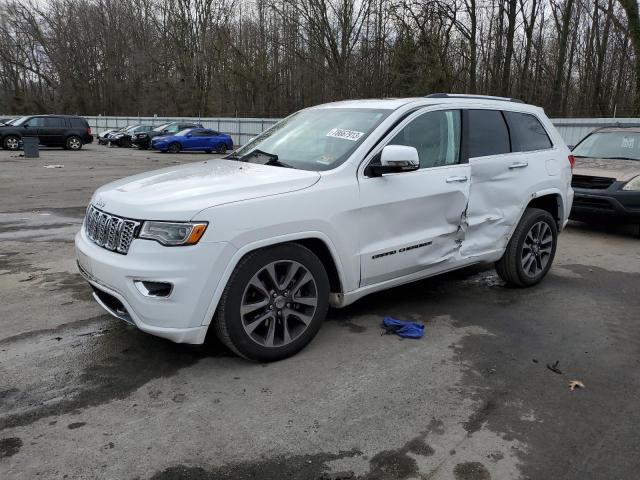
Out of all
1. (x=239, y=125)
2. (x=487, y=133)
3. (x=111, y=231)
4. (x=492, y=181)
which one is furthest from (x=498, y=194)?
(x=239, y=125)

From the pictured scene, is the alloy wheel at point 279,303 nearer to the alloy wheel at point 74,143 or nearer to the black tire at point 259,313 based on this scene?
the black tire at point 259,313

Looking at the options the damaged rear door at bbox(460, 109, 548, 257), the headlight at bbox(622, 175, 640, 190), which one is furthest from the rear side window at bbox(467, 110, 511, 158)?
the headlight at bbox(622, 175, 640, 190)

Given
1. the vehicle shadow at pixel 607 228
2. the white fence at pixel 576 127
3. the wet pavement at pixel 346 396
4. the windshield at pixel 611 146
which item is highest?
the white fence at pixel 576 127

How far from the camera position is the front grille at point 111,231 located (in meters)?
3.39

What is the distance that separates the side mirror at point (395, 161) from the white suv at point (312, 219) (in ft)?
0.03

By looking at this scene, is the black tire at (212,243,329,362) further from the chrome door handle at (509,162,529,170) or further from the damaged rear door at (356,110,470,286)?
the chrome door handle at (509,162,529,170)

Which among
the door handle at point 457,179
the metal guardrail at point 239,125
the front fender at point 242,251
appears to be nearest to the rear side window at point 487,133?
the door handle at point 457,179

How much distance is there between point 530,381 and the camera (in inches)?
141

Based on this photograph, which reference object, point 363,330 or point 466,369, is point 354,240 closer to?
point 363,330

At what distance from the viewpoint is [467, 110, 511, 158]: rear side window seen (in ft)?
15.8

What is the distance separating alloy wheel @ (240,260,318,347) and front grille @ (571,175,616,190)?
241 inches

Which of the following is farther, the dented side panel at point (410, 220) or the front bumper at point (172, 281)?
the dented side panel at point (410, 220)

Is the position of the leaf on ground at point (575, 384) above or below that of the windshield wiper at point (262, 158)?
below

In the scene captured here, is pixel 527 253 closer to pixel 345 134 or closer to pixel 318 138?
pixel 345 134
